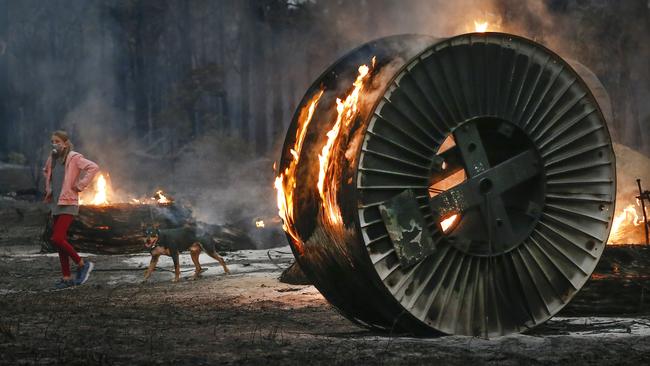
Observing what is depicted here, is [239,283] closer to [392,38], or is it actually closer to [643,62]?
[392,38]

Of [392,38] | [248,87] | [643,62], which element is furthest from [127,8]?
[392,38]

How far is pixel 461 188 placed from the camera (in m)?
5.74

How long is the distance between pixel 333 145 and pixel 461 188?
116cm

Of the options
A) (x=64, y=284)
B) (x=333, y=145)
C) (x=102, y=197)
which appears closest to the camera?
(x=333, y=145)

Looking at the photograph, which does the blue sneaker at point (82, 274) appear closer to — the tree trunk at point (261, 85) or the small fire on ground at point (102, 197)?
the small fire on ground at point (102, 197)

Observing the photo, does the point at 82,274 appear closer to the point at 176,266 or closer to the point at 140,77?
the point at 176,266

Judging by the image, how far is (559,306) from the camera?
5.84 meters

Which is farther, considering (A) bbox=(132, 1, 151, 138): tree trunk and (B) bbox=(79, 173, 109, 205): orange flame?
(A) bbox=(132, 1, 151, 138): tree trunk

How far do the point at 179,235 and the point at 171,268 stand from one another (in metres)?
1.94

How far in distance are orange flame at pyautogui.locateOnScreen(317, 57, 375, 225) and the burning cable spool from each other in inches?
0.7

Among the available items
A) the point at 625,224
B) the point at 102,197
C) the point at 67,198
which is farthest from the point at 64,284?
the point at 102,197

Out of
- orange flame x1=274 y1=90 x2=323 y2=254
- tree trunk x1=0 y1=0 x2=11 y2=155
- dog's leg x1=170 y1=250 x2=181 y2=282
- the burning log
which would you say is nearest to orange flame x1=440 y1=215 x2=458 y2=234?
orange flame x1=274 y1=90 x2=323 y2=254

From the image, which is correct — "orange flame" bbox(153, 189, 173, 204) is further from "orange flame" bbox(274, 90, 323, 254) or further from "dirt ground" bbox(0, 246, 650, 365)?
"orange flame" bbox(274, 90, 323, 254)

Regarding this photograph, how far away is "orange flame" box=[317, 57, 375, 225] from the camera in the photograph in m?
5.74
